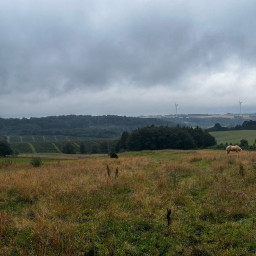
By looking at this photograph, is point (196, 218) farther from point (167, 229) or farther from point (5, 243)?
point (5, 243)

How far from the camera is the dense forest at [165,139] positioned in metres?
77.9

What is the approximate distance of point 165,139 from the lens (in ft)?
262

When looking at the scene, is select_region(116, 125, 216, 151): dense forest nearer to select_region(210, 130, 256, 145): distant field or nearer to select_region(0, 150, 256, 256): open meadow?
select_region(210, 130, 256, 145): distant field

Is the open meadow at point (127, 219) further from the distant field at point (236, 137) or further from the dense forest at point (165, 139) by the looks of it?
the distant field at point (236, 137)

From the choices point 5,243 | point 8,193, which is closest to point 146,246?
point 5,243

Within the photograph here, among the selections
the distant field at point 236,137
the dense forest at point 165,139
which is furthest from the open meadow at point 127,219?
the distant field at point 236,137

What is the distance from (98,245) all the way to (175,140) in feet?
250

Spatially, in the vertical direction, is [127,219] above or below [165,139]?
above

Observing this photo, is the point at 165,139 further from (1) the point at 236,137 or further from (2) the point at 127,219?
(2) the point at 127,219

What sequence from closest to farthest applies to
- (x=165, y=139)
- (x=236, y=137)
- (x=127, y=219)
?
(x=127, y=219)
(x=165, y=139)
(x=236, y=137)

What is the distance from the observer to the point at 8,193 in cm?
809

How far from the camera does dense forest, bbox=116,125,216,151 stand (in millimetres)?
77875

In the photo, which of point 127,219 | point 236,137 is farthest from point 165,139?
point 127,219

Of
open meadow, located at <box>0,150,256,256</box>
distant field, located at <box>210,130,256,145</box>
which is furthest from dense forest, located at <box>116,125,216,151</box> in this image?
open meadow, located at <box>0,150,256,256</box>
